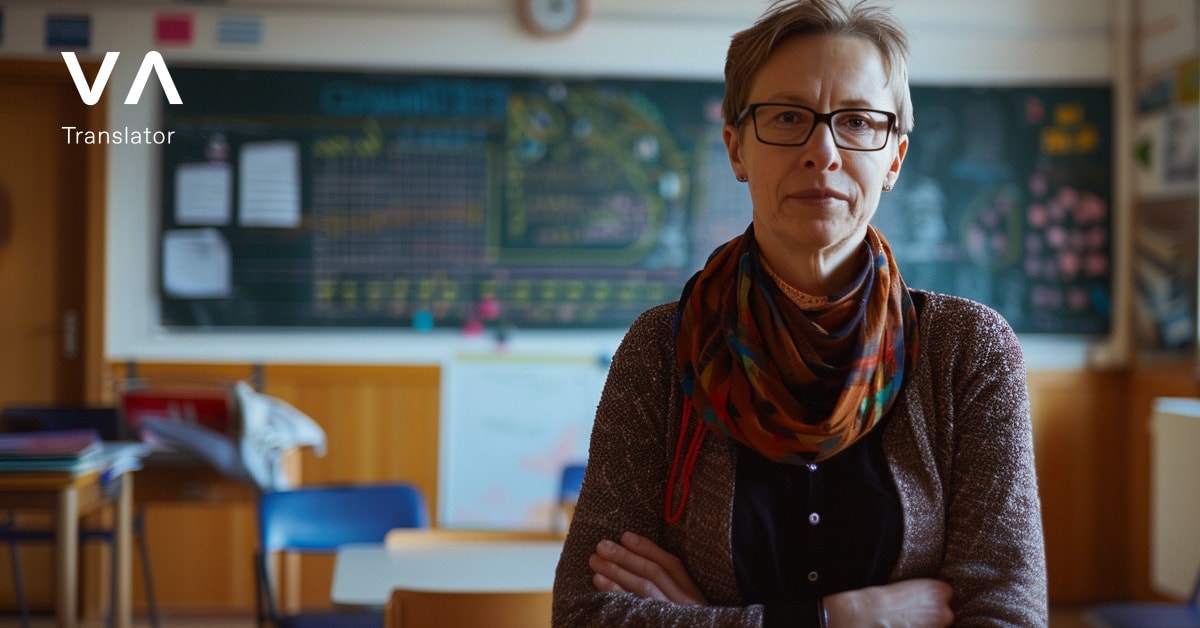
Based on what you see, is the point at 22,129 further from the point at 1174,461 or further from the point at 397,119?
the point at 1174,461

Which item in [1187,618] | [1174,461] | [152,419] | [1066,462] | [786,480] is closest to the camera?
[786,480]

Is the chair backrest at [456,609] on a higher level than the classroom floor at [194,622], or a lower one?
higher

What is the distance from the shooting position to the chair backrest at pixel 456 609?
175 centimetres

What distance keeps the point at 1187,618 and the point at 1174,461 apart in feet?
3.39

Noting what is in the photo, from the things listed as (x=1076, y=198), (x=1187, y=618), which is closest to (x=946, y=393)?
(x=1187, y=618)

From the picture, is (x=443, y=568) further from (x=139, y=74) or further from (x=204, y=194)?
(x=139, y=74)

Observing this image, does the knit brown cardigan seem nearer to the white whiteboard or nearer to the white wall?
→ the white whiteboard

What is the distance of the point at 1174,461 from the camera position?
366 cm

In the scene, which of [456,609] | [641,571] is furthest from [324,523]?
[641,571]

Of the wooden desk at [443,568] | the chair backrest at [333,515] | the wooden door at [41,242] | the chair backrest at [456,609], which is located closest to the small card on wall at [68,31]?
the wooden door at [41,242]

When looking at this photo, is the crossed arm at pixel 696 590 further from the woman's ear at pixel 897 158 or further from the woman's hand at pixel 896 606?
the woman's ear at pixel 897 158

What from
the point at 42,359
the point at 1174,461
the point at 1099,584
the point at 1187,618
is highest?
the point at 42,359

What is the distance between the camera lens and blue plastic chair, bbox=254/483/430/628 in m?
2.67

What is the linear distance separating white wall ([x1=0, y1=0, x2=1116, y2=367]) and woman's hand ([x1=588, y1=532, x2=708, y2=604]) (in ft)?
10.9
